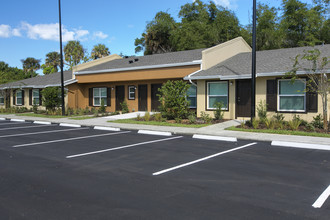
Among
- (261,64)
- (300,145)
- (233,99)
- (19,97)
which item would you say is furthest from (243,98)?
(19,97)

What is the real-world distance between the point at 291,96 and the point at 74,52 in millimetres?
42246

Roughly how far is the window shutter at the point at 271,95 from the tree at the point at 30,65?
5430 cm

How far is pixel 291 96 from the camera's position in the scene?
569 inches

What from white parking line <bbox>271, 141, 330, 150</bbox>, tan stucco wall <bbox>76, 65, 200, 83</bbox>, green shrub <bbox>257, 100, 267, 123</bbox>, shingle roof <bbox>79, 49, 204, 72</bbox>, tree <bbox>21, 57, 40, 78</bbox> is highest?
tree <bbox>21, 57, 40, 78</bbox>

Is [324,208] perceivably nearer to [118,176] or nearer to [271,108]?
[118,176]

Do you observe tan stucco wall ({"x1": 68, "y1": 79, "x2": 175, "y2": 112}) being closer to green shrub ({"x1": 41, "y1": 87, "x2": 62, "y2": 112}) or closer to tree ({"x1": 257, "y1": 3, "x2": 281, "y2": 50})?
green shrub ({"x1": 41, "y1": 87, "x2": 62, "y2": 112})

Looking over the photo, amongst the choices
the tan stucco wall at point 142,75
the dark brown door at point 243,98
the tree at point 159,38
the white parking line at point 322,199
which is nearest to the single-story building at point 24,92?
the tan stucco wall at point 142,75

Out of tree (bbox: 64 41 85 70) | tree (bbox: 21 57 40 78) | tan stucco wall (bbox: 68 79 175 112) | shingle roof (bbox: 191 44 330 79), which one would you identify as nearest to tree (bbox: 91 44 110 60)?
tree (bbox: 64 41 85 70)

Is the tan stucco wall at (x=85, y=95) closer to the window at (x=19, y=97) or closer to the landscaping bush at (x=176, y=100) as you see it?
the landscaping bush at (x=176, y=100)

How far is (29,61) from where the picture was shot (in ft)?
193

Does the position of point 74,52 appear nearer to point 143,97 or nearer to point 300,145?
point 143,97

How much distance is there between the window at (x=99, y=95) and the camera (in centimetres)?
2423

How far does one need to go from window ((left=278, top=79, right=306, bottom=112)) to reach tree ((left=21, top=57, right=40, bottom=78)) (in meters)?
54.9

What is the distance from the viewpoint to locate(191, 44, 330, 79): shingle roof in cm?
1519
